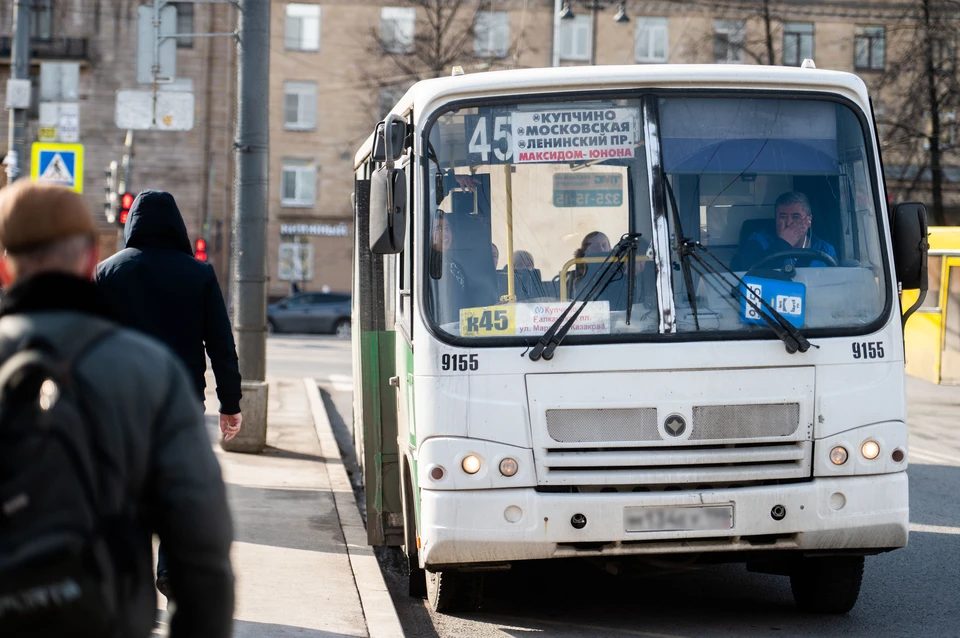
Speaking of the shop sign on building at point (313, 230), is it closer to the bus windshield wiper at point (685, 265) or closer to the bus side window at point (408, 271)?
the bus side window at point (408, 271)

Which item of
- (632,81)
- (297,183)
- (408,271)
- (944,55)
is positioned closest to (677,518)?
(408,271)

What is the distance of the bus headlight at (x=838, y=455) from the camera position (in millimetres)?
5883

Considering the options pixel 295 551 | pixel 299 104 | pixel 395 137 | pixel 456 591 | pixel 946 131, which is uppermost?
pixel 299 104

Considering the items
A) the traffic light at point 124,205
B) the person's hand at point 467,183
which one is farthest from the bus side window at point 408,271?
the traffic light at point 124,205

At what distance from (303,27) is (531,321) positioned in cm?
4470

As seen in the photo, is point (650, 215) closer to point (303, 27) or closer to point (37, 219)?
point (37, 219)

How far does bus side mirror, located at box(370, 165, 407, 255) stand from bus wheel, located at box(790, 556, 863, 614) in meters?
2.51

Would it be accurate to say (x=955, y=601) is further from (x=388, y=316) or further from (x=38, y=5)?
(x=38, y=5)

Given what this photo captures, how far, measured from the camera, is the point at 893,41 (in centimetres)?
3497

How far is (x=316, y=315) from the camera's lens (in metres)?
39.4

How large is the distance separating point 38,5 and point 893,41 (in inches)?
1153

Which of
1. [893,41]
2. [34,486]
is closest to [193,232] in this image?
[893,41]

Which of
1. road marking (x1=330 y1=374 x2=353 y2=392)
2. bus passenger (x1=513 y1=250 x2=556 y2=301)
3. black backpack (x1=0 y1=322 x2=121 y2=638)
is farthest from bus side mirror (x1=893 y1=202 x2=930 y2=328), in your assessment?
road marking (x1=330 y1=374 x2=353 y2=392)

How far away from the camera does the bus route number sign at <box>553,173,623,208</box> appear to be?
6000 millimetres
